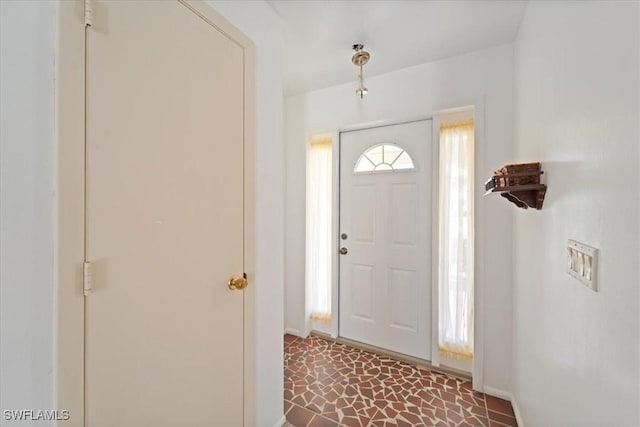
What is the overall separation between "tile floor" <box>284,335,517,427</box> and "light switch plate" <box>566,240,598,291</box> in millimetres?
1348

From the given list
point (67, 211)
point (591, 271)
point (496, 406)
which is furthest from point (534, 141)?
point (67, 211)

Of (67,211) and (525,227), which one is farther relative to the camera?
(525,227)

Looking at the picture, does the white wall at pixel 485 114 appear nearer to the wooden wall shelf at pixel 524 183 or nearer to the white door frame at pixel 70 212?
the wooden wall shelf at pixel 524 183

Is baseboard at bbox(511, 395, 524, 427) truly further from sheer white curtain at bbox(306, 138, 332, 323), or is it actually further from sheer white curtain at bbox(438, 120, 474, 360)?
sheer white curtain at bbox(306, 138, 332, 323)

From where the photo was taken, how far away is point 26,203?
694 millimetres

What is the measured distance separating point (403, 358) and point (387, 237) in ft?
3.40

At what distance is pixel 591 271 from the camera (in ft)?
2.47

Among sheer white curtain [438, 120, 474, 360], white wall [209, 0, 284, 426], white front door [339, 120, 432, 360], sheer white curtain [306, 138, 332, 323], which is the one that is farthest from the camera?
sheer white curtain [306, 138, 332, 323]

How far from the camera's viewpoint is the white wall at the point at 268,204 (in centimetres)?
142

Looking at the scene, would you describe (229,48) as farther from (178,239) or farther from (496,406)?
(496,406)

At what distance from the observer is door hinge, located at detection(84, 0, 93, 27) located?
756mm

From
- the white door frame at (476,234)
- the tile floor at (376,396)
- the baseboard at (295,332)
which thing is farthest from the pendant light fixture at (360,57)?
the baseboard at (295,332)

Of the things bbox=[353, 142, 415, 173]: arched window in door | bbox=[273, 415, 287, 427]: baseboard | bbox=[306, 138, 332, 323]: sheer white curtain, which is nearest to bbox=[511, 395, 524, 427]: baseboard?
bbox=[273, 415, 287, 427]: baseboard

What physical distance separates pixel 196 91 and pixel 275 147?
54cm
